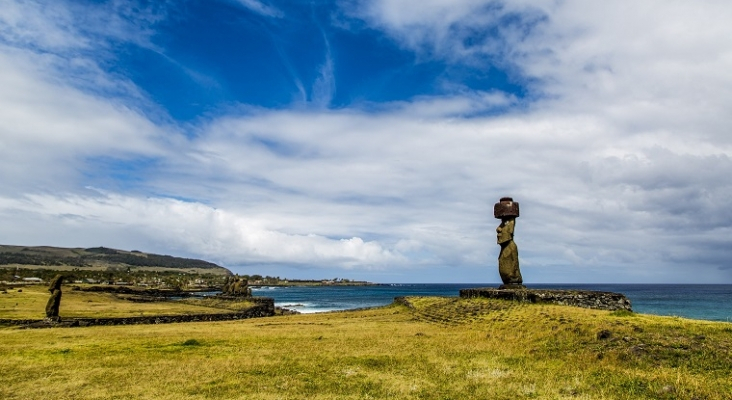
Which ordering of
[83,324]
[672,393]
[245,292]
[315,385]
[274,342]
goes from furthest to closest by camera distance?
1. [245,292]
2. [83,324]
3. [274,342]
4. [315,385]
5. [672,393]

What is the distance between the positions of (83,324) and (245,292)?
41026 mm

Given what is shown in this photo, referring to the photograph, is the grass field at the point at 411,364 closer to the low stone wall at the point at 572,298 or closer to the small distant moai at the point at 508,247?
the low stone wall at the point at 572,298

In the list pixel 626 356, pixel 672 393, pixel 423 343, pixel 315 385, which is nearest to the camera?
pixel 672 393

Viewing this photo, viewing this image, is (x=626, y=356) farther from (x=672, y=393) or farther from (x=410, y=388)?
(x=410, y=388)

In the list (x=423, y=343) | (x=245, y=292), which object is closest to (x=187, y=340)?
(x=423, y=343)

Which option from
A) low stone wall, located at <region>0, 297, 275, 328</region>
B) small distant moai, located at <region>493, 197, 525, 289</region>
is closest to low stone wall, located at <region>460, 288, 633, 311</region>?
small distant moai, located at <region>493, 197, 525, 289</region>

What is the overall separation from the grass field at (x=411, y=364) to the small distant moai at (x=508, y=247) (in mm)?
9098

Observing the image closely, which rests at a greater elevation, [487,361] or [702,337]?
[702,337]

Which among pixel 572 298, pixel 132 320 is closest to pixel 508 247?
pixel 572 298

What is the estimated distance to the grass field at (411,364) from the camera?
11.1m

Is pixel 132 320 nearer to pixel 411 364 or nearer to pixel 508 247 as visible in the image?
pixel 508 247

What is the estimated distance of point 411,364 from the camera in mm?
14648

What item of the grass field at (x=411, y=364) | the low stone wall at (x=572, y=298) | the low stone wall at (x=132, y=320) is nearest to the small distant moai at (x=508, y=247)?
the low stone wall at (x=572, y=298)

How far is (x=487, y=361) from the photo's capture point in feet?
47.5
